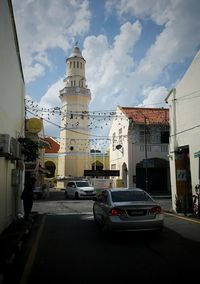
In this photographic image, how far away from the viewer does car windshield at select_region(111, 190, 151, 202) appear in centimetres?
1180

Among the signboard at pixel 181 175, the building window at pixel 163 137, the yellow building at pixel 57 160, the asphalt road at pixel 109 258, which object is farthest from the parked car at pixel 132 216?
the yellow building at pixel 57 160

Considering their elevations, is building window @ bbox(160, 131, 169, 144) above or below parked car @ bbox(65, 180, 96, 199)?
above

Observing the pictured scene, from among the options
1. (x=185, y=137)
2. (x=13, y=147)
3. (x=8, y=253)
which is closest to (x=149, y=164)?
(x=185, y=137)

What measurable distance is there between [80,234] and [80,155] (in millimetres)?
46567

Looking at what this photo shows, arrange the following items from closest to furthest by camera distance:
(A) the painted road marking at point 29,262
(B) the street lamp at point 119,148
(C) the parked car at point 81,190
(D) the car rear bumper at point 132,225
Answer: (A) the painted road marking at point 29,262 → (D) the car rear bumper at point 132,225 → (C) the parked car at point 81,190 → (B) the street lamp at point 119,148

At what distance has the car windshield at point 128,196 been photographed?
38.7 ft

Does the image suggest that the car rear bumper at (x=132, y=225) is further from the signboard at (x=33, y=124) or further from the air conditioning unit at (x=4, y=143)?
the signboard at (x=33, y=124)

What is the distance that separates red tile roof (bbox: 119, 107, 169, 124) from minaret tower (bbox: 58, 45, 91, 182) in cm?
1573

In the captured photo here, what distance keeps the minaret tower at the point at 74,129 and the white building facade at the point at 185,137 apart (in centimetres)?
3789

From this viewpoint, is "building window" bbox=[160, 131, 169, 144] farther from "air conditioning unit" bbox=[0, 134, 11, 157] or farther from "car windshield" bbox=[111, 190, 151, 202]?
"air conditioning unit" bbox=[0, 134, 11, 157]

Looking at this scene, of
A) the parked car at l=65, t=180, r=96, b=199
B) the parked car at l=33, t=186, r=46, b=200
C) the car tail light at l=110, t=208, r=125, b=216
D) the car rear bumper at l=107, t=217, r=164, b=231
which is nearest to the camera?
the car rear bumper at l=107, t=217, r=164, b=231

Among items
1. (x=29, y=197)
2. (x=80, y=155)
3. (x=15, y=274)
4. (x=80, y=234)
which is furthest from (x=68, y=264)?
(x=80, y=155)

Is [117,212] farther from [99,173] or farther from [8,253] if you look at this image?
[99,173]

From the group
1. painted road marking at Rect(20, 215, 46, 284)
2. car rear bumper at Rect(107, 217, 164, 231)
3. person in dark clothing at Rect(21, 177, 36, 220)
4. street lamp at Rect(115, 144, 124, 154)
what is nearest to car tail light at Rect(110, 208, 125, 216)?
car rear bumper at Rect(107, 217, 164, 231)
